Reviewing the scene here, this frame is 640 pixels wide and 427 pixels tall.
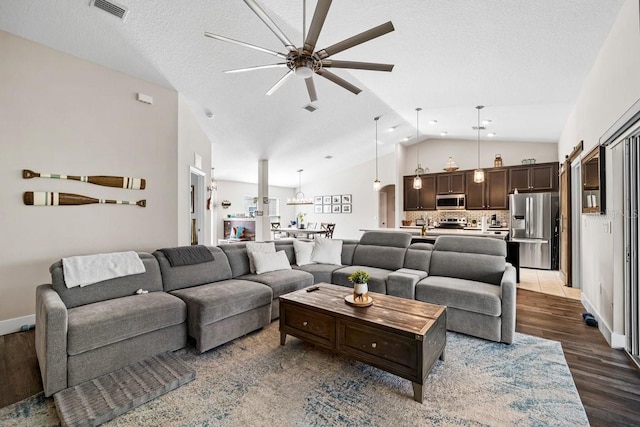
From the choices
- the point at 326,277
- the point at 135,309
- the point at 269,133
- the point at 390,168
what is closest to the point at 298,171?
the point at 390,168

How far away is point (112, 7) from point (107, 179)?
1.91 metres

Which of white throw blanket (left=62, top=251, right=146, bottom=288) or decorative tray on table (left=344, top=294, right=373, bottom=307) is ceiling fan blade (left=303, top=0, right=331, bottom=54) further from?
white throw blanket (left=62, top=251, right=146, bottom=288)

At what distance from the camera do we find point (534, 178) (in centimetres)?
663

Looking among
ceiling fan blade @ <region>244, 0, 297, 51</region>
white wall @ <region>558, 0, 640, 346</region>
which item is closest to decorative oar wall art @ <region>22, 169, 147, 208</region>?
ceiling fan blade @ <region>244, 0, 297, 51</region>

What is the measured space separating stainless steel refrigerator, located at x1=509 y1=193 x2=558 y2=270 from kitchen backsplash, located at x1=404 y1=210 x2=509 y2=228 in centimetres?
72

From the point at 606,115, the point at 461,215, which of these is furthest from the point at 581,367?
the point at 461,215

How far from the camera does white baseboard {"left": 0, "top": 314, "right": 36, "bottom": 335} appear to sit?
3.00 m

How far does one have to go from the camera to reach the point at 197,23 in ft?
9.77

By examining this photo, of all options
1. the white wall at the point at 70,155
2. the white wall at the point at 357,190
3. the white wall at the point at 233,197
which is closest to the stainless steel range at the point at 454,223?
the white wall at the point at 357,190

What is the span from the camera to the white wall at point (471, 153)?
6828mm

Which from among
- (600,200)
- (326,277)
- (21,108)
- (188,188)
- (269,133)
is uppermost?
(269,133)

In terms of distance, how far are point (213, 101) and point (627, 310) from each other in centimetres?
554

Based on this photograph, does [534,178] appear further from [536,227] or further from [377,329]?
[377,329]

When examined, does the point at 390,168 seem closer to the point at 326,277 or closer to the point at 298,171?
the point at 298,171
